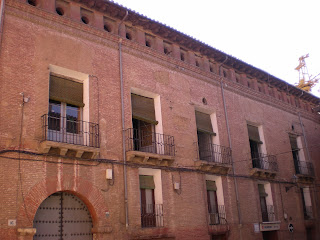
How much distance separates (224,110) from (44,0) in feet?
31.4

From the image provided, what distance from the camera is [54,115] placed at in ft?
39.0

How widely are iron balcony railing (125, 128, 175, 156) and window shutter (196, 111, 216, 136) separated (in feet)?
7.54

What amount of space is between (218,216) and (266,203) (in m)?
4.36

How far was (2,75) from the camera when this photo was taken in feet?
35.1

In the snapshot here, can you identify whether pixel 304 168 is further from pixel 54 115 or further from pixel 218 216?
pixel 54 115

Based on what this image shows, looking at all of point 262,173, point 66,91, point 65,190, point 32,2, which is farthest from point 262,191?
point 32,2

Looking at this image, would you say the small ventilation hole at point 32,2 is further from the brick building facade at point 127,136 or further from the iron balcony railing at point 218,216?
the iron balcony railing at point 218,216

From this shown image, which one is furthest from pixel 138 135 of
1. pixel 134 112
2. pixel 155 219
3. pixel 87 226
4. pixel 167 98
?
pixel 87 226

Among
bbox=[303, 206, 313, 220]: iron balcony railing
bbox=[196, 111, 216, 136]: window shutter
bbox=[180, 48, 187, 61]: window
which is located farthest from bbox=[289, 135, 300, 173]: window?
bbox=[180, 48, 187, 61]: window

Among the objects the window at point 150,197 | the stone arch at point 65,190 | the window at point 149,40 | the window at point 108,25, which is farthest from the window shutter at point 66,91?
the window at point 149,40

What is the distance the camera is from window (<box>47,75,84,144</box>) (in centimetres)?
1172

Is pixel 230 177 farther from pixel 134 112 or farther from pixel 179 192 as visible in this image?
pixel 134 112

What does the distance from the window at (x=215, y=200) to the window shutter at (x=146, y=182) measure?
3200 millimetres

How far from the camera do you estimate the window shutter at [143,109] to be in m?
14.2
